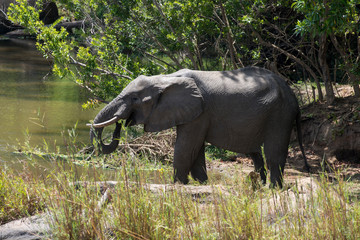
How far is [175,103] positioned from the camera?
7840 mm

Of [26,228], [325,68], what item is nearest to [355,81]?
[325,68]

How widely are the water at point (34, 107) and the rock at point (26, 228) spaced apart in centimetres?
323

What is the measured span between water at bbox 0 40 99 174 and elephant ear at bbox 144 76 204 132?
6.22 feet

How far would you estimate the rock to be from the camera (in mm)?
5230

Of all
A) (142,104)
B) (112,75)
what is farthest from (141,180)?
(112,75)

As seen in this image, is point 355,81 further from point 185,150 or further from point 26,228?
point 26,228

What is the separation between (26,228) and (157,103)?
3047 mm

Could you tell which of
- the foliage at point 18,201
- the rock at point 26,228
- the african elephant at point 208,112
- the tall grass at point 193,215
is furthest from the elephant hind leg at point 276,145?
the rock at point 26,228

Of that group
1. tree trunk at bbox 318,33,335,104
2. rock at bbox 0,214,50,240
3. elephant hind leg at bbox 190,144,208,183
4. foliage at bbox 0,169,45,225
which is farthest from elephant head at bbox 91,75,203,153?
tree trunk at bbox 318,33,335,104

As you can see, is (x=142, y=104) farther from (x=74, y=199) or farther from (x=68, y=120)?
(x=68, y=120)

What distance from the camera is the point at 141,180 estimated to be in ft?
16.2

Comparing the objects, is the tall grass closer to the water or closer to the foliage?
the foliage

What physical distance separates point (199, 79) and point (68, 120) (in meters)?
6.98

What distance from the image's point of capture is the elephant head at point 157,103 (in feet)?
25.6
